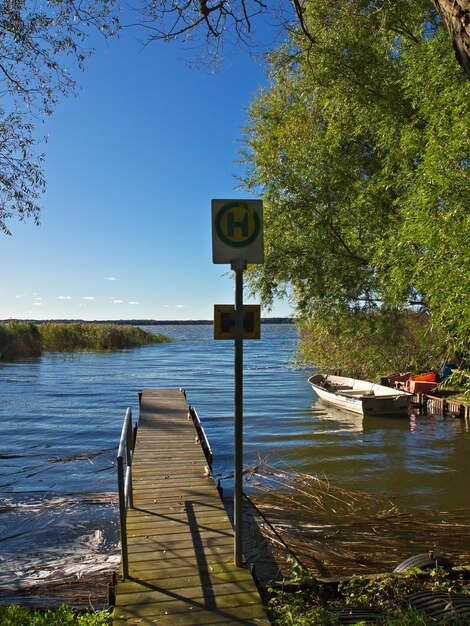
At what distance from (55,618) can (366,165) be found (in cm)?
1376

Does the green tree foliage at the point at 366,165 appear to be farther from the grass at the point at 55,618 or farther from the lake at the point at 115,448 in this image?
the grass at the point at 55,618

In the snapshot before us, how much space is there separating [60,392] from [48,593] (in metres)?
21.9

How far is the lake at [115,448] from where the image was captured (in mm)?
8781

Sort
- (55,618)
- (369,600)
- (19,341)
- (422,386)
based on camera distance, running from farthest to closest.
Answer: (19,341) → (422,386) → (369,600) → (55,618)

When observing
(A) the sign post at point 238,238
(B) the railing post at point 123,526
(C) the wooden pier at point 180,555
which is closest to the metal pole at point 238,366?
(A) the sign post at point 238,238

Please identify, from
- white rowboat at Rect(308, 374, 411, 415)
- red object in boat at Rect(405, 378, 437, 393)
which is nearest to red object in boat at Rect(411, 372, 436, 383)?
red object in boat at Rect(405, 378, 437, 393)

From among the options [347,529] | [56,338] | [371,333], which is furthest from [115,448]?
[56,338]

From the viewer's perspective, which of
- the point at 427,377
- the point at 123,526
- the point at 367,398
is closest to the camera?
the point at 123,526

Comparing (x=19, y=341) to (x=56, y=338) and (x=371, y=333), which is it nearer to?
(x=56, y=338)

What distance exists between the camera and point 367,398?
19.1 m

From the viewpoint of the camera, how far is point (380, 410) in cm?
1911

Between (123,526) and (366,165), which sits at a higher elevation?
(366,165)

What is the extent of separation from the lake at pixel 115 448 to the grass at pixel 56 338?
825 inches

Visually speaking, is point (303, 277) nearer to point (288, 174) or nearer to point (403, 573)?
point (288, 174)
